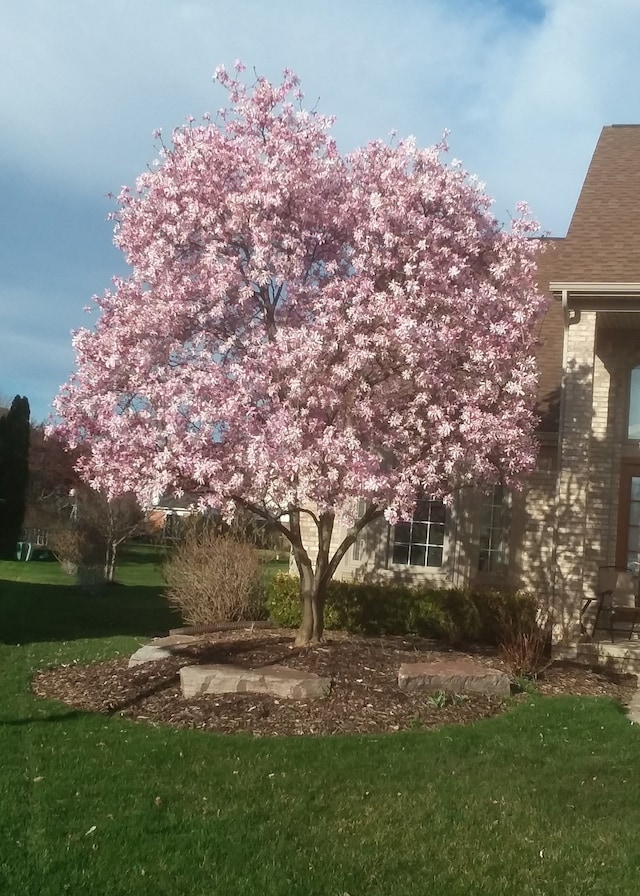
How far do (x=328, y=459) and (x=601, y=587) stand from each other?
6.71m

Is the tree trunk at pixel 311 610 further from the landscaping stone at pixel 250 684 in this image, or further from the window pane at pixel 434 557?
the window pane at pixel 434 557

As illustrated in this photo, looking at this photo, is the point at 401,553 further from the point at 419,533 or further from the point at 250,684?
the point at 250,684

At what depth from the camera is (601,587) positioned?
13.7 m

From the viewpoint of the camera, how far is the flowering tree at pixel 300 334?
880 centimetres

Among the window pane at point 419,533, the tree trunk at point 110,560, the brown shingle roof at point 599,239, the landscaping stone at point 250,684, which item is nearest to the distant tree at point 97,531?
the tree trunk at point 110,560

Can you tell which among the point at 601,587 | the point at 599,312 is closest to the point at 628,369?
the point at 599,312

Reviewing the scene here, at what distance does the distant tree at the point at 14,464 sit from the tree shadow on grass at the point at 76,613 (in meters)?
11.1

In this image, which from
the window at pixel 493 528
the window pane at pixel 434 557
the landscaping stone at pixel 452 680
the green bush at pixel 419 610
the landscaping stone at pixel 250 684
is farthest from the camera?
the window pane at pixel 434 557

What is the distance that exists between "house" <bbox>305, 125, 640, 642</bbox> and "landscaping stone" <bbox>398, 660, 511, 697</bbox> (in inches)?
132

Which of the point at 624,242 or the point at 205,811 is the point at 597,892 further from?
the point at 624,242

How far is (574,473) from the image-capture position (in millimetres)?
12562

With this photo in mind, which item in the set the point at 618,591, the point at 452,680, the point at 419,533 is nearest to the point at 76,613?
the point at 419,533

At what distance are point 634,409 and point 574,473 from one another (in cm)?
250

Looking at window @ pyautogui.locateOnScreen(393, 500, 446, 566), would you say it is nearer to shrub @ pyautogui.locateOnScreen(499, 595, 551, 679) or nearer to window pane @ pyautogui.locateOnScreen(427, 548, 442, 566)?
window pane @ pyautogui.locateOnScreen(427, 548, 442, 566)
